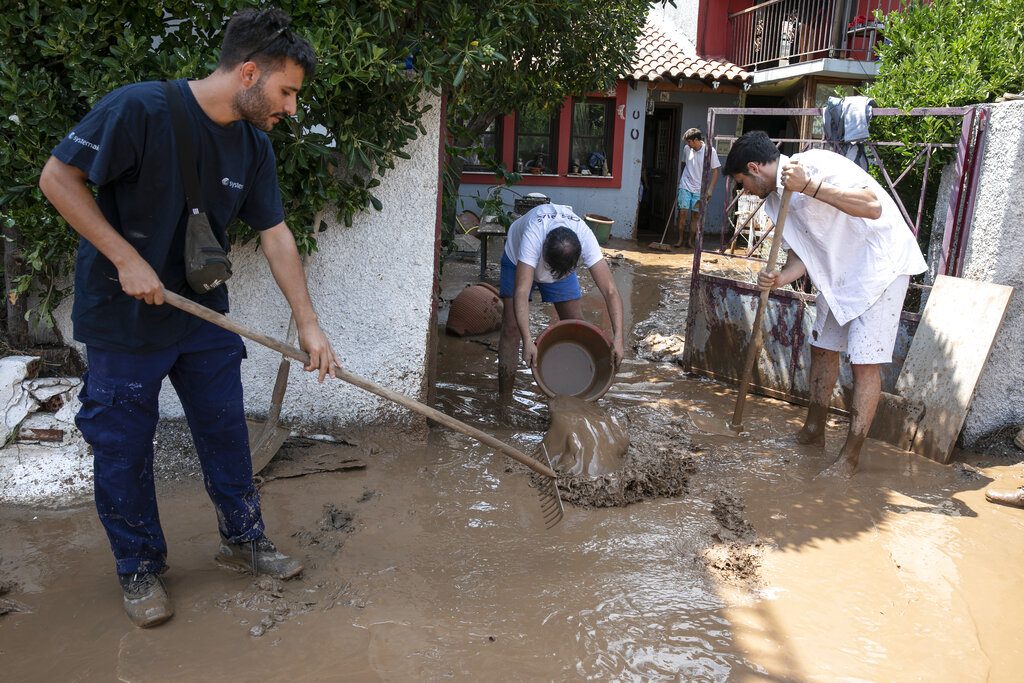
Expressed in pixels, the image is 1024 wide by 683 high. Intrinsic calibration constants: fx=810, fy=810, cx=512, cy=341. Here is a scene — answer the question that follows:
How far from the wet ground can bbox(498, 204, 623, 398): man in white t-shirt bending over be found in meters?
0.82

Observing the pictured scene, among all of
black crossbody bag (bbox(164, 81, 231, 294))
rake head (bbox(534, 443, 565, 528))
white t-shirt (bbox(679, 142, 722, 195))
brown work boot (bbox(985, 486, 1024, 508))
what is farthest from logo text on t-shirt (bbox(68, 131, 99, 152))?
white t-shirt (bbox(679, 142, 722, 195))

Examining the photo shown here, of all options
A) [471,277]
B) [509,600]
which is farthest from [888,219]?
[471,277]

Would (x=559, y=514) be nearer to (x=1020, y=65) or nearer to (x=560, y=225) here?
(x=560, y=225)

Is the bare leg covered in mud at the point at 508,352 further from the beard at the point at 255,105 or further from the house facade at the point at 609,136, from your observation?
the house facade at the point at 609,136

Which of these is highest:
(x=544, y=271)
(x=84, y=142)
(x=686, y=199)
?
(x=84, y=142)

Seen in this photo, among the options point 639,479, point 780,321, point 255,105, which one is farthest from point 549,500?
point 780,321

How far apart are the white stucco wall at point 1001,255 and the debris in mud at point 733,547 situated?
1.81 metres

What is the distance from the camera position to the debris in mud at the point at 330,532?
3318 mm

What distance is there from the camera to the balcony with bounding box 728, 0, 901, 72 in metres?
13.0

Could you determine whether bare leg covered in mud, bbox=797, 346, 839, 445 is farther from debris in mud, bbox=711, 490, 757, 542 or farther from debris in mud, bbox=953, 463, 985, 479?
debris in mud, bbox=711, 490, 757, 542

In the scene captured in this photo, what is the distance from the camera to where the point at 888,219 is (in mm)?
4152

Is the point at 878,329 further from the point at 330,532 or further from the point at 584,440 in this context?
the point at 330,532

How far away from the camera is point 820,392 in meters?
4.63

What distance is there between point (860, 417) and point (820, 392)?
0.46 metres
